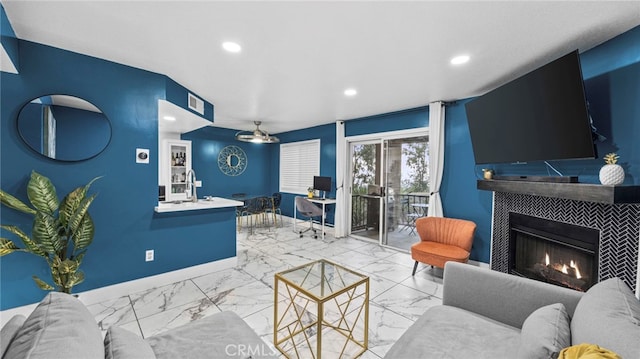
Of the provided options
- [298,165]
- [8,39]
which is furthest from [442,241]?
[8,39]

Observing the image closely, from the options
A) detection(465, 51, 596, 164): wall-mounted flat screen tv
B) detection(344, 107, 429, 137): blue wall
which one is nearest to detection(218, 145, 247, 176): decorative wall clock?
detection(344, 107, 429, 137): blue wall

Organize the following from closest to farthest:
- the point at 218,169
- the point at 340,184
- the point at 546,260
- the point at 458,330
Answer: the point at 458,330, the point at 546,260, the point at 340,184, the point at 218,169

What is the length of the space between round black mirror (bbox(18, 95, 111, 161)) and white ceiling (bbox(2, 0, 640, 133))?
51 cm

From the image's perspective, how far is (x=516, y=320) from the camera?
1599mm

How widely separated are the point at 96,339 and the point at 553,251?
364 centimetres

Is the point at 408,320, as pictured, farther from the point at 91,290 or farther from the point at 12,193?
the point at 12,193

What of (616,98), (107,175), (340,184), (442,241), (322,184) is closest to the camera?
(616,98)

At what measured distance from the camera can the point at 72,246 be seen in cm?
239

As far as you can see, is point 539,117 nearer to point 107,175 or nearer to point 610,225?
point 610,225

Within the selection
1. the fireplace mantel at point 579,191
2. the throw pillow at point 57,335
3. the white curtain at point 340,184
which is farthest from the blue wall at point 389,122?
the throw pillow at point 57,335

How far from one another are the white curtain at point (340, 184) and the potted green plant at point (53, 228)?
3888mm

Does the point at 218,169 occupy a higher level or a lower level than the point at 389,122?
lower

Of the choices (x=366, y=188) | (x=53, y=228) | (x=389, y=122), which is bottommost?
(x=53, y=228)

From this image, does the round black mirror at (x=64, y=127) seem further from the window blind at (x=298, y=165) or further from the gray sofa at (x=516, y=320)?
the window blind at (x=298, y=165)
